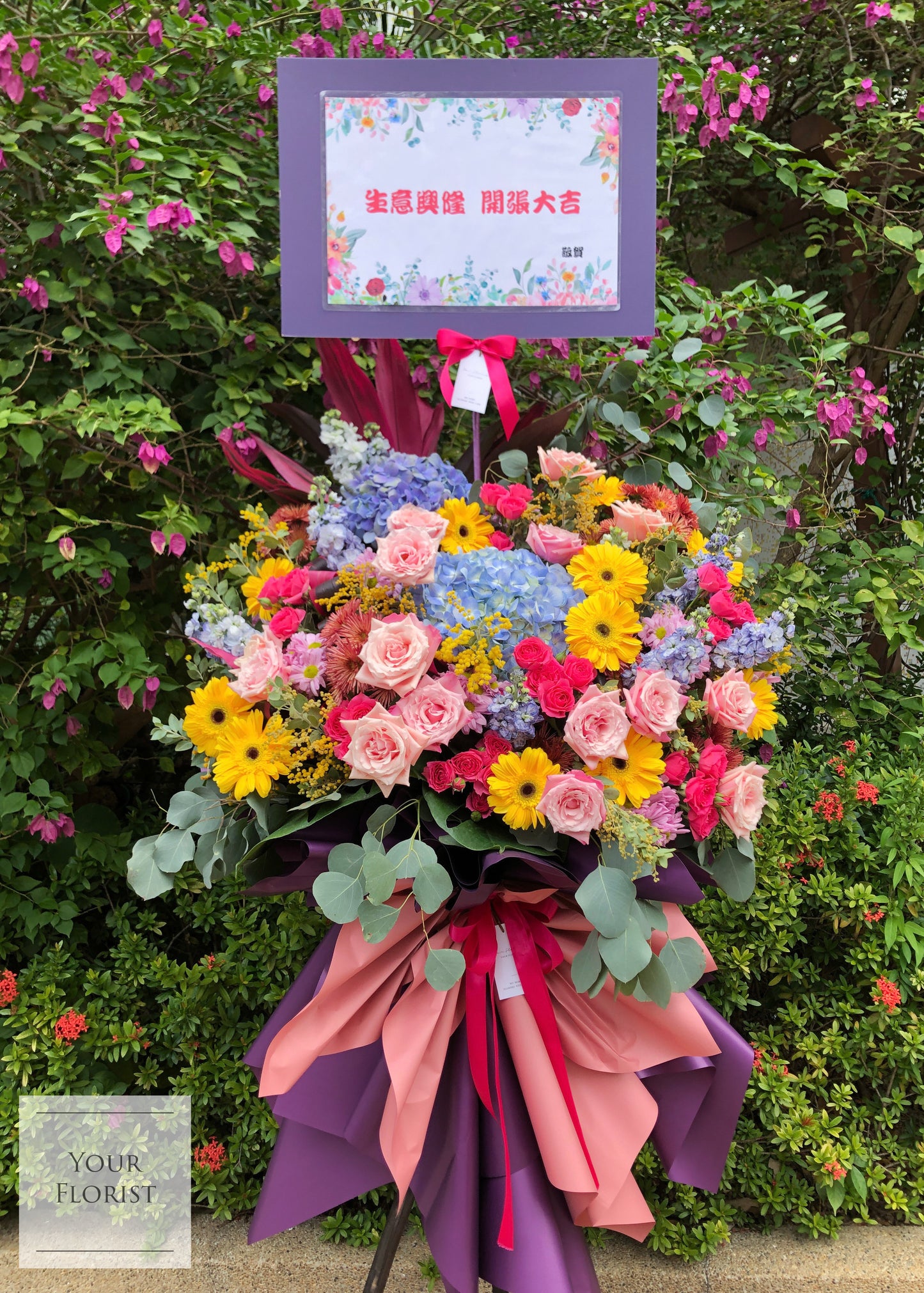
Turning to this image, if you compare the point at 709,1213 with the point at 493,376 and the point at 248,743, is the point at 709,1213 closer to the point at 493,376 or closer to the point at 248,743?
the point at 248,743

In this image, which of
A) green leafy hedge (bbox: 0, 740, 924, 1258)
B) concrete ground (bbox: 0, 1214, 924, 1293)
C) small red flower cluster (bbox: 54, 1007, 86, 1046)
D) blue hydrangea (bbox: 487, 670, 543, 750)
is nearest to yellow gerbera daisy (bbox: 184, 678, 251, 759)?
blue hydrangea (bbox: 487, 670, 543, 750)

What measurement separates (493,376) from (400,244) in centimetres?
19

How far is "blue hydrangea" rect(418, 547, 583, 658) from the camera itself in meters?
0.86

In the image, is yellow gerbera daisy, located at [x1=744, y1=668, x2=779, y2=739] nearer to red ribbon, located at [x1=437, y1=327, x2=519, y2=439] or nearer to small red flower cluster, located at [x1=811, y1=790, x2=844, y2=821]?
red ribbon, located at [x1=437, y1=327, x2=519, y2=439]

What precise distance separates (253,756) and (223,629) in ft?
0.53

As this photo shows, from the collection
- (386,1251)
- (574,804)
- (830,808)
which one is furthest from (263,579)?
(830,808)

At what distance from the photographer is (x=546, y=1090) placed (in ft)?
2.96

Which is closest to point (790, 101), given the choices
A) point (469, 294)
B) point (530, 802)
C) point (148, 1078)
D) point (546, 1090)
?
point (469, 294)

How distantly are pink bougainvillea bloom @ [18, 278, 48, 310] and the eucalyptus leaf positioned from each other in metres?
1.35

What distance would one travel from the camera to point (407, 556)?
84cm

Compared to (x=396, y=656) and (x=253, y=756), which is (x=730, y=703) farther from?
(x=253, y=756)

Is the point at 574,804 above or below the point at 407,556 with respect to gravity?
below

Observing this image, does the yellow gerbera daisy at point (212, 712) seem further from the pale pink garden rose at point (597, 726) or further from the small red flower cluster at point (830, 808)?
the small red flower cluster at point (830, 808)

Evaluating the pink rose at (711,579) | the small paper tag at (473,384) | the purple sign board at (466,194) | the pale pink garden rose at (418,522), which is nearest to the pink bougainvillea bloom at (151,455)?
the purple sign board at (466,194)
